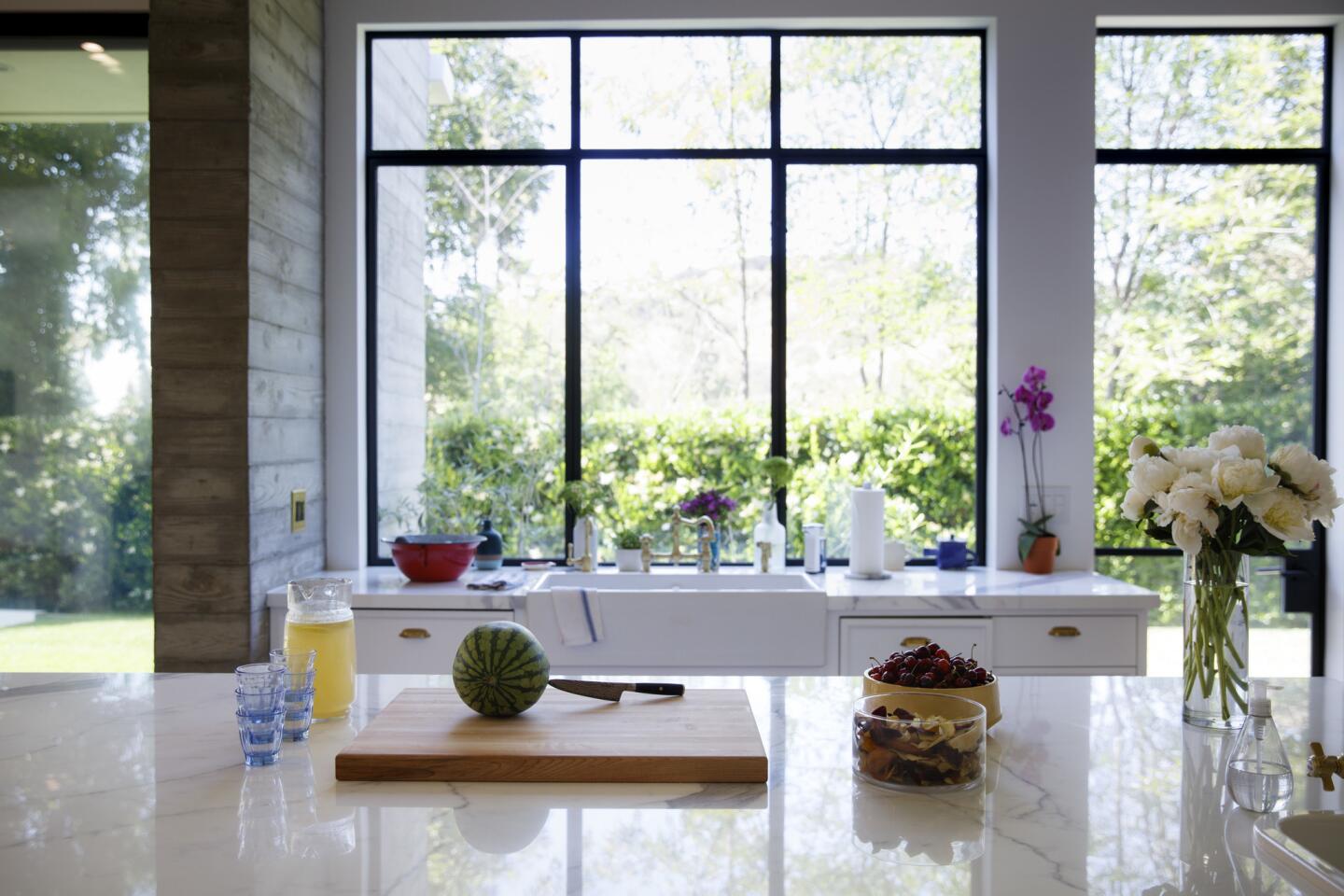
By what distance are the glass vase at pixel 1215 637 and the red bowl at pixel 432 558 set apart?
7.43ft

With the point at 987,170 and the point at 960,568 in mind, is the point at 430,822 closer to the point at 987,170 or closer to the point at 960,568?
the point at 960,568

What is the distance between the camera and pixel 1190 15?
3.55m

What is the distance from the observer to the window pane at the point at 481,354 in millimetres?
3730

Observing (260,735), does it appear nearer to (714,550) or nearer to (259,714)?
(259,714)

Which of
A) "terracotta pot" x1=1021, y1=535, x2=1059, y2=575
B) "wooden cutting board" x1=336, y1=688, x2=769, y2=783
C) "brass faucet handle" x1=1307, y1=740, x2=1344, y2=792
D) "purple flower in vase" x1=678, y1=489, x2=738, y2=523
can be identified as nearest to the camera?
"brass faucet handle" x1=1307, y1=740, x2=1344, y2=792

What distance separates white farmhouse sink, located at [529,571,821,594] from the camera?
331 centimetres

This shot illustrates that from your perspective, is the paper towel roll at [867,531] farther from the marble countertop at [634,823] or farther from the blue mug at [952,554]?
the marble countertop at [634,823]

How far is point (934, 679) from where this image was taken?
135cm

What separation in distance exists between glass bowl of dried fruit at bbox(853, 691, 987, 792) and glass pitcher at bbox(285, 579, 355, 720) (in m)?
0.75

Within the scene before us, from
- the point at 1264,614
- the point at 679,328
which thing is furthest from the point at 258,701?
the point at 1264,614

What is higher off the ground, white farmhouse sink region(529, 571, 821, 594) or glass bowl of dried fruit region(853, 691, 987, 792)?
glass bowl of dried fruit region(853, 691, 987, 792)

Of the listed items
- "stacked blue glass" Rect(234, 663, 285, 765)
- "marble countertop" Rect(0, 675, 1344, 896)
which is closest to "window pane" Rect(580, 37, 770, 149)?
"marble countertop" Rect(0, 675, 1344, 896)

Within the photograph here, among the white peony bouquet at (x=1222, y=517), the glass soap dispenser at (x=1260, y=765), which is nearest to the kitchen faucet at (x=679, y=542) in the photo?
the white peony bouquet at (x=1222, y=517)

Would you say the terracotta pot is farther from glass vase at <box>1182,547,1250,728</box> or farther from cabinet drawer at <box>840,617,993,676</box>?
glass vase at <box>1182,547,1250,728</box>
